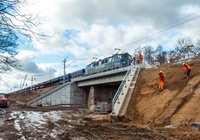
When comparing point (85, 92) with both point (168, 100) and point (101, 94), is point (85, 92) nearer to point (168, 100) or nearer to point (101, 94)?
point (101, 94)

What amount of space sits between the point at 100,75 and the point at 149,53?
27621mm

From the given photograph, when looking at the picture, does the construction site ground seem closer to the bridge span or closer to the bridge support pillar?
the bridge span

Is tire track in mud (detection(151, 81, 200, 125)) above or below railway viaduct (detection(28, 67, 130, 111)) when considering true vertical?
below

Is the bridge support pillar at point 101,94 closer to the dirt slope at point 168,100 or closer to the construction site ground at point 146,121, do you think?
the construction site ground at point 146,121

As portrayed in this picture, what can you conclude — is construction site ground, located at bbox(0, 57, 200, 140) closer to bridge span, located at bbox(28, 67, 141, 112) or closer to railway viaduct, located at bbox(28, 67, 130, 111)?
bridge span, located at bbox(28, 67, 141, 112)

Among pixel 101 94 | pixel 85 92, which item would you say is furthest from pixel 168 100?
pixel 85 92

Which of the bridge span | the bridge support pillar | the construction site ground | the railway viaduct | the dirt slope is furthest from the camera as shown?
the bridge support pillar

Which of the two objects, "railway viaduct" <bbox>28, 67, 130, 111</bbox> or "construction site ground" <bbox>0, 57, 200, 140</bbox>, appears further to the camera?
"railway viaduct" <bbox>28, 67, 130, 111</bbox>

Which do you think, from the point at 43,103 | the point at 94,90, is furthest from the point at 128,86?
the point at 43,103

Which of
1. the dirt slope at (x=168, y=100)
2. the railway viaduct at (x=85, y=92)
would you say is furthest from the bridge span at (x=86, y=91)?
the dirt slope at (x=168, y=100)

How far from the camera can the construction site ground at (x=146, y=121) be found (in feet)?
52.6

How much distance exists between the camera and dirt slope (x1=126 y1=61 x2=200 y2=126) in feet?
67.4

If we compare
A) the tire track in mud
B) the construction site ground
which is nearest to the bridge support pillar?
the construction site ground

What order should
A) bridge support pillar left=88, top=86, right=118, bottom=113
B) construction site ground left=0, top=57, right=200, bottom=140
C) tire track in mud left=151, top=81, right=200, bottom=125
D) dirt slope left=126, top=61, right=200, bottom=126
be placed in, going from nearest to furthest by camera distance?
construction site ground left=0, top=57, right=200, bottom=140
dirt slope left=126, top=61, right=200, bottom=126
tire track in mud left=151, top=81, right=200, bottom=125
bridge support pillar left=88, top=86, right=118, bottom=113
